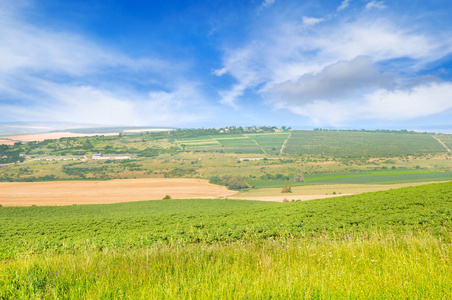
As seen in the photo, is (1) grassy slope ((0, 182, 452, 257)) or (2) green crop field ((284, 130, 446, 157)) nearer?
(1) grassy slope ((0, 182, 452, 257))

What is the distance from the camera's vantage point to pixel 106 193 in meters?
82.7

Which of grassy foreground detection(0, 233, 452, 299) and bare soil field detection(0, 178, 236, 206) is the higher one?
grassy foreground detection(0, 233, 452, 299)

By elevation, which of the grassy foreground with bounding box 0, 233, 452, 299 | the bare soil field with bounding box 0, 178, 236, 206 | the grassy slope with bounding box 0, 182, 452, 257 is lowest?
the bare soil field with bounding box 0, 178, 236, 206

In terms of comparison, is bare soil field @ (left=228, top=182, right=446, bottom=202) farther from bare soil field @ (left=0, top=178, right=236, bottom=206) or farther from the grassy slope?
the grassy slope

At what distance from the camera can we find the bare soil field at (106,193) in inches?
2802

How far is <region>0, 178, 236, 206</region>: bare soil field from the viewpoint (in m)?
71.2

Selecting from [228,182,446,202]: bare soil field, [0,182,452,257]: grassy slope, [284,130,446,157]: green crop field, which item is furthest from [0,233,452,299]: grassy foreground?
[284,130,446,157]: green crop field

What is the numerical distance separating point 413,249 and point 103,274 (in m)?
5.84

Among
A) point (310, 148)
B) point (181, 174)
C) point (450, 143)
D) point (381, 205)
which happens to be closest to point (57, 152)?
point (181, 174)

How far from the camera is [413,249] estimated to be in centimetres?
450

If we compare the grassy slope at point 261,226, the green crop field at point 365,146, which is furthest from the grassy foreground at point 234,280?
the green crop field at point 365,146

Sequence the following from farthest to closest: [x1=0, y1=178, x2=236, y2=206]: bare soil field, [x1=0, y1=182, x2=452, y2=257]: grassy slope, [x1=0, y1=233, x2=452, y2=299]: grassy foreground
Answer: [x1=0, y1=178, x2=236, y2=206]: bare soil field → [x1=0, y1=182, x2=452, y2=257]: grassy slope → [x1=0, y1=233, x2=452, y2=299]: grassy foreground

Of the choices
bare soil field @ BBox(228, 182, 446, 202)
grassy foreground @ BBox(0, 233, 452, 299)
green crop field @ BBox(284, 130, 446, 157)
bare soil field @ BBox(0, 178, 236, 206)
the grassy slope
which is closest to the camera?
grassy foreground @ BBox(0, 233, 452, 299)

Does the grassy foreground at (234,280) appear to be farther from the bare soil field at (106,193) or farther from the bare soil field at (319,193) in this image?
the bare soil field at (106,193)
